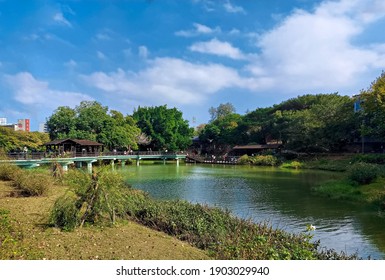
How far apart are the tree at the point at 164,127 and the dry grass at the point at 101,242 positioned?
4711cm

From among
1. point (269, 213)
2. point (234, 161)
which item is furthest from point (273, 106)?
point (269, 213)

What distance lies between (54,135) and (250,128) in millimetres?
29942

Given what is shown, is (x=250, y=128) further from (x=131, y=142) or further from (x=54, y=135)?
(x=54, y=135)

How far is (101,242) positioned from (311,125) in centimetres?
3801

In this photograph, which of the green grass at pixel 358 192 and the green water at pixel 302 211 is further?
the green grass at pixel 358 192

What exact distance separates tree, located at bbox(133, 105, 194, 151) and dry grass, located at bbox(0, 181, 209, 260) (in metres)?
47.1

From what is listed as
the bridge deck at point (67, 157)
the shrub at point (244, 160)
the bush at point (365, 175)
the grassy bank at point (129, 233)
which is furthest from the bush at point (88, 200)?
the shrub at point (244, 160)

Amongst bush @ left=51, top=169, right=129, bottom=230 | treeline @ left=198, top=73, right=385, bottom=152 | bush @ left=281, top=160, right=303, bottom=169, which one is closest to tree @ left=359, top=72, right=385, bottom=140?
treeline @ left=198, top=73, right=385, bottom=152

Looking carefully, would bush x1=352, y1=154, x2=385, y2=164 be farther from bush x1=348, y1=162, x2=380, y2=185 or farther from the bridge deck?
the bridge deck

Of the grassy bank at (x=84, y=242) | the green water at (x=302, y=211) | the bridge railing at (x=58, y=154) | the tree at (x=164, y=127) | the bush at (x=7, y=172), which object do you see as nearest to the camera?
the grassy bank at (x=84, y=242)

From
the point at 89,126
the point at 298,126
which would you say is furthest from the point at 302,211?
the point at 89,126

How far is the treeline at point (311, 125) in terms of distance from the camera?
31.0m

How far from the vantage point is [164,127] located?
56719mm

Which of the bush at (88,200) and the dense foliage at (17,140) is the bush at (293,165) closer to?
the dense foliage at (17,140)
